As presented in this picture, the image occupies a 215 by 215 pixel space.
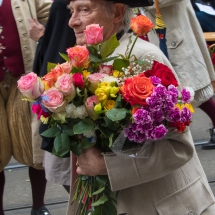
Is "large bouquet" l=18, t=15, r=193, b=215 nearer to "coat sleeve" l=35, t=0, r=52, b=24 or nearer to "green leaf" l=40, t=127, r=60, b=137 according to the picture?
"green leaf" l=40, t=127, r=60, b=137

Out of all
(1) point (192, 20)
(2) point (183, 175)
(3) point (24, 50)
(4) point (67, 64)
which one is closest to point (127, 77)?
(4) point (67, 64)

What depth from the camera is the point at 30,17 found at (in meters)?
4.24

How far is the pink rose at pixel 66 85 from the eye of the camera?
2.22 m

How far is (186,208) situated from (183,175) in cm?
13

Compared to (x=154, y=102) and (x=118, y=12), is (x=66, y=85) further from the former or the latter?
(x=118, y=12)

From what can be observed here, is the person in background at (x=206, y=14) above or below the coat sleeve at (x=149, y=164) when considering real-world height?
below

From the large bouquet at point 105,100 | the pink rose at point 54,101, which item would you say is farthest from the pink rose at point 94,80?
the pink rose at point 54,101

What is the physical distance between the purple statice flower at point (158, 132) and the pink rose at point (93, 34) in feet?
1.35

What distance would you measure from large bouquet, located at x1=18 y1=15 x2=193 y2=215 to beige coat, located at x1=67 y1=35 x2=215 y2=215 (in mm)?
72

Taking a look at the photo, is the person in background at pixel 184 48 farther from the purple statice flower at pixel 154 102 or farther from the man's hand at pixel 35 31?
the purple statice flower at pixel 154 102

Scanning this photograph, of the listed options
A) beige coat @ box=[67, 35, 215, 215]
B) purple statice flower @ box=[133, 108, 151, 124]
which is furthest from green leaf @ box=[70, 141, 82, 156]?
purple statice flower @ box=[133, 108, 151, 124]

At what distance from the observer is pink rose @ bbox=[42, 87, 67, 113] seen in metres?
2.21

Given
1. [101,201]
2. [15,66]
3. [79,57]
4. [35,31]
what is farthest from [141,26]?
[15,66]

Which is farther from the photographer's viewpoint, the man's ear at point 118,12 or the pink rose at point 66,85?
the man's ear at point 118,12
